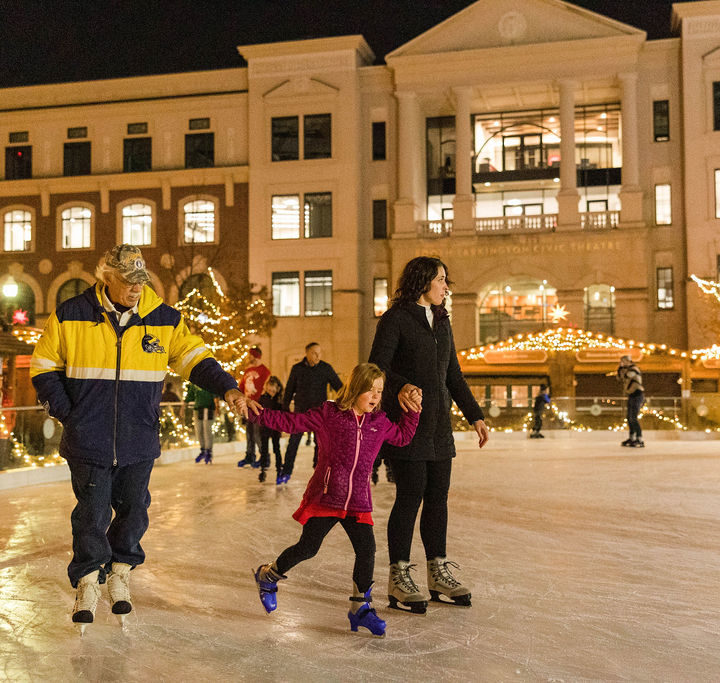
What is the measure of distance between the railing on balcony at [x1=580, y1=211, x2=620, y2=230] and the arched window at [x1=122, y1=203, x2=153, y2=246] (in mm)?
17815

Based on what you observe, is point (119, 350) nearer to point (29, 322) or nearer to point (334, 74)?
point (334, 74)

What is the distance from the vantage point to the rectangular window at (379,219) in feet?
122

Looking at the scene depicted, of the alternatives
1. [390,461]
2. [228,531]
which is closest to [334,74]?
[228,531]

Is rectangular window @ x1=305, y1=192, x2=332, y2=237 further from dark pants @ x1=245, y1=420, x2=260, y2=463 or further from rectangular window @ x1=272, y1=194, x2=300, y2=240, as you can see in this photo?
dark pants @ x1=245, y1=420, x2=260, y2=463

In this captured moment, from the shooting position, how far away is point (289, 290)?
122 feet

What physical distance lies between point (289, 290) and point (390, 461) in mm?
32256

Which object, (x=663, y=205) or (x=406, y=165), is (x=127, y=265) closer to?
(x=406, y=165)

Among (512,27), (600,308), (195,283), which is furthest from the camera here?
(195,283)

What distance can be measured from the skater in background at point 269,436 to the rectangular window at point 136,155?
1106 inches

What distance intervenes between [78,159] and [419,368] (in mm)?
37747

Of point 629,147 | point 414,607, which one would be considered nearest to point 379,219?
point 629,147

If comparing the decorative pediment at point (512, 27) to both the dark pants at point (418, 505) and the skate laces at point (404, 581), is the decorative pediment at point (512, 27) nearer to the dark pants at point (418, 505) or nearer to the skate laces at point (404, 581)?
the dark pants at point (418, 505)

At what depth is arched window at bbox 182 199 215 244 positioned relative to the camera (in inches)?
1512

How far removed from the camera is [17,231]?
4041 cm
